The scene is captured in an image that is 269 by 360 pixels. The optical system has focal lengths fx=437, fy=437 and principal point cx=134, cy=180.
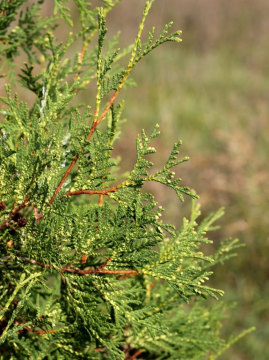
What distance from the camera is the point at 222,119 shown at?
347 inches

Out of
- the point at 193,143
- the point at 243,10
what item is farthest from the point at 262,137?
the point at 243,10

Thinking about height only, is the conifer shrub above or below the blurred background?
below

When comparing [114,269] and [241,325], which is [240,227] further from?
[114,269]

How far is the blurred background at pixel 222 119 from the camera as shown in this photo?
16.6 feet

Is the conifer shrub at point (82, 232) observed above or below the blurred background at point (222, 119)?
below

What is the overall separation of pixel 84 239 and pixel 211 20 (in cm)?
1457

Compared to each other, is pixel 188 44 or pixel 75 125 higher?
pixel 188 44

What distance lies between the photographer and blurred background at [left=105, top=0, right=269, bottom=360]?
16.6ft

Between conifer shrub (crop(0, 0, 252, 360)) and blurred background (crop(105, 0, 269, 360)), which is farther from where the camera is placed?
blurred background (crop(105, 0, 269, 360))

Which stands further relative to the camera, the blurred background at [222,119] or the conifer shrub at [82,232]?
the blurred background at [222,119]

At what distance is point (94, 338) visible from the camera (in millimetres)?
1140

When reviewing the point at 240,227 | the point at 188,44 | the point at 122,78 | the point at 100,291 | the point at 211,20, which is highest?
the point at 211,20

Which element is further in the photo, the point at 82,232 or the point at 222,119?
the point at 222,119

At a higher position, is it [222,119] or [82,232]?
[222,119]
